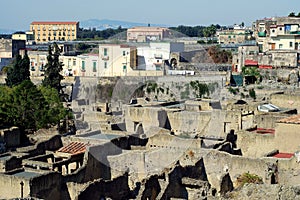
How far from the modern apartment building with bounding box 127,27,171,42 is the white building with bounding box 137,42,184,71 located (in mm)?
1436

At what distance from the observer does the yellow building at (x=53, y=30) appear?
333 feet

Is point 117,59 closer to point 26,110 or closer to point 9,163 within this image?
point 26,110

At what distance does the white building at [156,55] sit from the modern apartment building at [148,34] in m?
1.44

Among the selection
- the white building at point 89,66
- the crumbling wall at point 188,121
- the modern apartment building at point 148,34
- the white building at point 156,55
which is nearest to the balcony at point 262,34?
the white building at point 156,55

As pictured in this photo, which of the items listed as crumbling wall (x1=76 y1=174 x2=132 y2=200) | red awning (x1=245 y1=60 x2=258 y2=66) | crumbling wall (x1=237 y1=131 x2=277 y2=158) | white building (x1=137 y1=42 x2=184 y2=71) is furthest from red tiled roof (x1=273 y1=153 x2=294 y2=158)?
red awning (x1=245 y1=60 x2=258 y2=66)

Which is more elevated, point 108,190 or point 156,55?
point 156,55

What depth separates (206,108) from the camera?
24.9m

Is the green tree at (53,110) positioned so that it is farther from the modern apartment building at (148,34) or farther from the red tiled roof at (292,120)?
the red tiled roof at (292,120)

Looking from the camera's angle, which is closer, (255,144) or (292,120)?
(292,120)

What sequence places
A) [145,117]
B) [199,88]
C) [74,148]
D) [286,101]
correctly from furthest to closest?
[199,88]
[286,101]
[145,117]
[74,148]

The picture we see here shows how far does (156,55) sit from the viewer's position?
129ft

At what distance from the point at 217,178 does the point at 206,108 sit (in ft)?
23.3

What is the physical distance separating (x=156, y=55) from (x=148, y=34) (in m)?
8.67

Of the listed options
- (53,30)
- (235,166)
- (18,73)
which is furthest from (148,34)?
(53,30)
